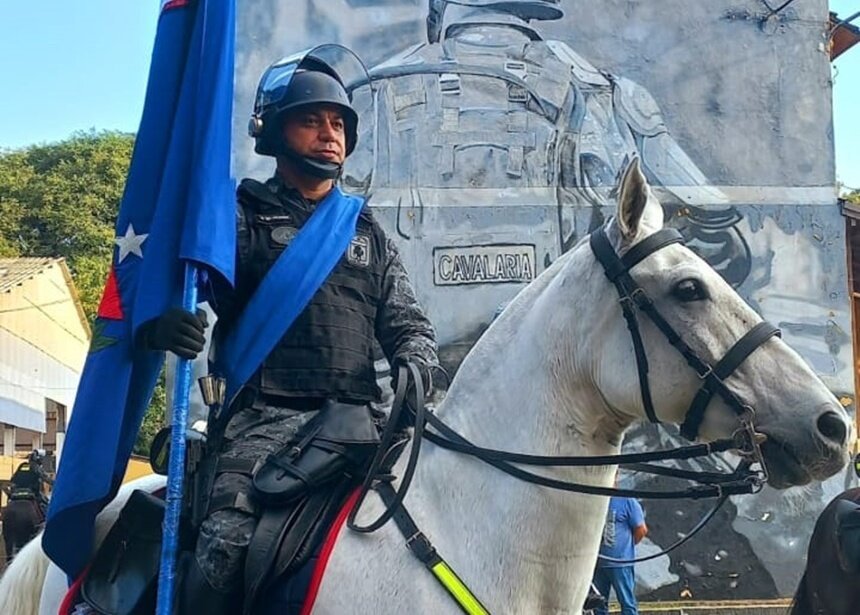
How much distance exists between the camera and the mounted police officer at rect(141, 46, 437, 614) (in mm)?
3031

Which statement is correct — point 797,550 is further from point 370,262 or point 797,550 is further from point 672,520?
point 370,262

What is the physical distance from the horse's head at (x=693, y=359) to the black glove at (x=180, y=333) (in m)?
1.27

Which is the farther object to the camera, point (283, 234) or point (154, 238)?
point (283, 234)

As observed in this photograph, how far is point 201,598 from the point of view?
9.93 ft

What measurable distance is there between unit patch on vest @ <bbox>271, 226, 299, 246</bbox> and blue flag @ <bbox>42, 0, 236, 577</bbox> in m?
0.18

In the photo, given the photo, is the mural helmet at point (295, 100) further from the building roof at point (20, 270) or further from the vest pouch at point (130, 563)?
the building roof at point (20, 270)

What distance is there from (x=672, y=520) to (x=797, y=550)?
1.57m

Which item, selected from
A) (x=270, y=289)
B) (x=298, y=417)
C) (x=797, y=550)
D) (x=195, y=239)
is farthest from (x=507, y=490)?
(x=797, y=550)

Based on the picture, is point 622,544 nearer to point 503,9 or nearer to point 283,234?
point 283,234

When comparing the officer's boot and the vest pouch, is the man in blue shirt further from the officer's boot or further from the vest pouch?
the officer's boot

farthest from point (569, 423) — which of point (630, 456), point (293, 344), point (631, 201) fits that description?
point (293, 344)

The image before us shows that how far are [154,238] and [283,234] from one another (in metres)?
0.45

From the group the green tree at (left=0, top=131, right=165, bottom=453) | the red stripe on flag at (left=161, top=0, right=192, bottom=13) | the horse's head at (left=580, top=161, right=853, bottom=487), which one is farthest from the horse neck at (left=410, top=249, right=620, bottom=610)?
the green tree at (left=0, top=131, right=165, bottom=453)

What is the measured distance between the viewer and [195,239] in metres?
3.28
